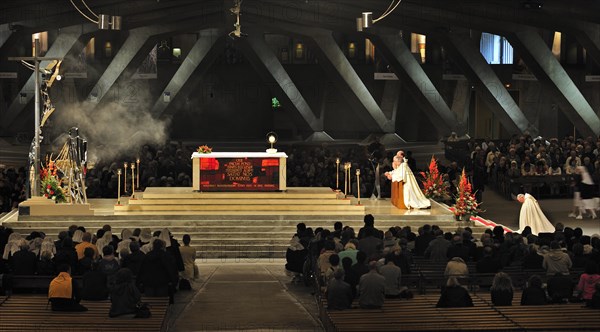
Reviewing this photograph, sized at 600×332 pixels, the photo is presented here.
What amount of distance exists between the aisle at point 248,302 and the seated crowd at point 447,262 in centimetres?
57

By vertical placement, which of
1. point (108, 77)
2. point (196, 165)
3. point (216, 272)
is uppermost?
point (108, 77)

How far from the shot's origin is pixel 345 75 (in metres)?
43.8

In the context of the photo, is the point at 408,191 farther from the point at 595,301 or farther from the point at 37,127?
the point at 595,301

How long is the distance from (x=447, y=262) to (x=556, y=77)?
2212 cm

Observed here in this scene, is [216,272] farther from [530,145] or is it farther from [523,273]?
[530,145]

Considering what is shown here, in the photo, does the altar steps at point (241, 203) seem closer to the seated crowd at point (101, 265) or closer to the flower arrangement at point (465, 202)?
the flower arrangement at point (465, 202)

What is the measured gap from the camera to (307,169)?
31922 millimetres

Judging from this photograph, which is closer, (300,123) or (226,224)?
(226,224)

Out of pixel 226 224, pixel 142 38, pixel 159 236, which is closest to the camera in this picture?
pixel 159 236

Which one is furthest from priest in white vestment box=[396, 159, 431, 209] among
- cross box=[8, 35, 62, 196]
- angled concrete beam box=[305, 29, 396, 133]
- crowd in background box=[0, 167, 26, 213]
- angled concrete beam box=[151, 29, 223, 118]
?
angled concrete beam box=[151, 29, 223, 118]

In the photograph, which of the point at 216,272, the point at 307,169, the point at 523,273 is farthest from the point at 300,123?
the point at 523,273

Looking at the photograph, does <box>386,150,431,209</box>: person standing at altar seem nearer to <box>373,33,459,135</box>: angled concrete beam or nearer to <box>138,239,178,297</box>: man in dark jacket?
<box>138,239,178,297</box>: man in dark jacket

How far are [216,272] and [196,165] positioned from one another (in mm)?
5075

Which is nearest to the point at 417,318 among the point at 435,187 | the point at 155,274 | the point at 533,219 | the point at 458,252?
the point at 458,252
